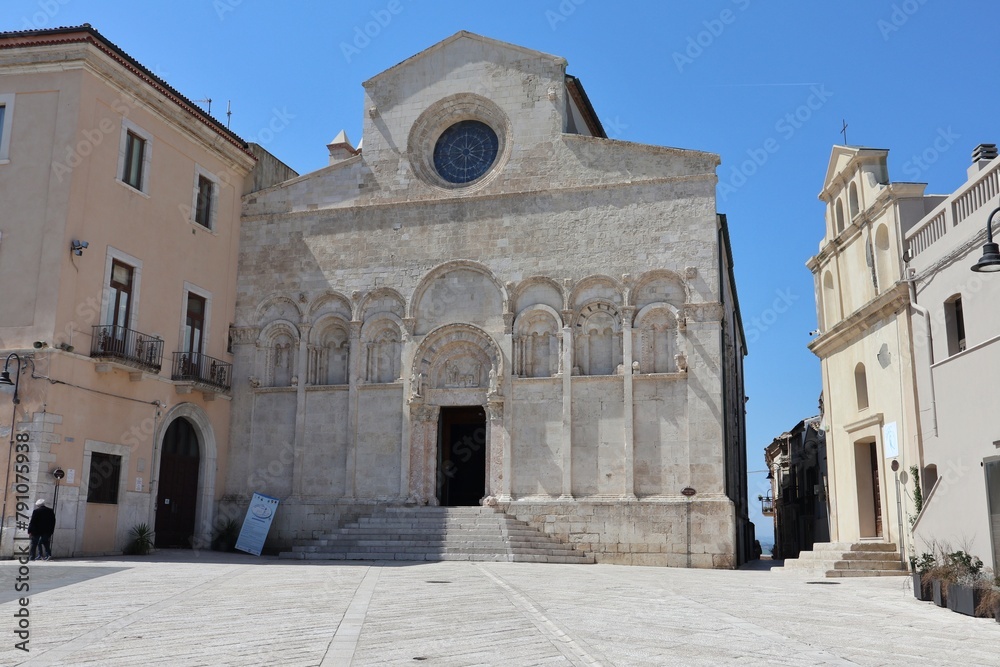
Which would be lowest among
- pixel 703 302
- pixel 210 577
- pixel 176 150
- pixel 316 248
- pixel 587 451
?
pixel 210 577

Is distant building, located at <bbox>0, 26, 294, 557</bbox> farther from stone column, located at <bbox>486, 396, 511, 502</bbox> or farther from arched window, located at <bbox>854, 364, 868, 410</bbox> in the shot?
arched window, located at <bbox>854, 364, 868, 410</bbox>

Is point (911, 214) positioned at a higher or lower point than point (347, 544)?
higher

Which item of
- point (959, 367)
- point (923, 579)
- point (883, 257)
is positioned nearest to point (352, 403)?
point (883, 257)

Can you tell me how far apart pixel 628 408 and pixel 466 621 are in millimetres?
12784

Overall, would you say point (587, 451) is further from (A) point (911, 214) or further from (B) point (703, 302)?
(A) point (911, 214)

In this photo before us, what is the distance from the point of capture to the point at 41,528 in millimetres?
17391

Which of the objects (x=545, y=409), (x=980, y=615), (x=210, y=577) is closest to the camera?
(x=980, y=615)

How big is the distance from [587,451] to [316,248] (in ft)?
31.2

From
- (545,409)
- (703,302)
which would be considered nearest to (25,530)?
(545,409)

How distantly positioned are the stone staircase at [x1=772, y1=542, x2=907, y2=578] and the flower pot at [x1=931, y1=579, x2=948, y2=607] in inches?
229

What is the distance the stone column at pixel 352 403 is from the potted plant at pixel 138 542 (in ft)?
16.2

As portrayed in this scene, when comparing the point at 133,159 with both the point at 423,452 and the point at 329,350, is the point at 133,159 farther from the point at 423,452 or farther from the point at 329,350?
the point at 423,452

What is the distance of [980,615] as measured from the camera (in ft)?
34.6

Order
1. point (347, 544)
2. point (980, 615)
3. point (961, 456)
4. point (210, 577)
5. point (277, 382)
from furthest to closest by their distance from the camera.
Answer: point (277, 382)
point (347, 544)
point (210, 577)
point (961, 456)
point (980, 615)
